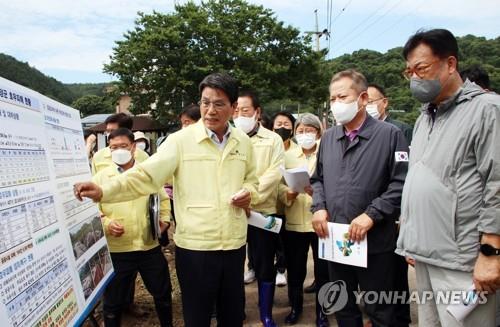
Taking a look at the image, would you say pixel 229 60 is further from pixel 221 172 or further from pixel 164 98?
pixel 221 172

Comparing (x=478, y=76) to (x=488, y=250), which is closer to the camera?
(x=488, y=250)

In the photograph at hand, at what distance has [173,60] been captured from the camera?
2614 cm

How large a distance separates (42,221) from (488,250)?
2.11 metres

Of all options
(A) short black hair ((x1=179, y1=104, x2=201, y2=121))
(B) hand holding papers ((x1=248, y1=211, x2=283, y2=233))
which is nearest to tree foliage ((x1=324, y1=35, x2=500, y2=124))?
(A) short black hair ((x1=179, y1=104, x2=201, y2=121))

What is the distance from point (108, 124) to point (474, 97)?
350 cm

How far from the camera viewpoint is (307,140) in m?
3.92

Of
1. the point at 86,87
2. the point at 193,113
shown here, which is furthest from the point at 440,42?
the point at 86,87

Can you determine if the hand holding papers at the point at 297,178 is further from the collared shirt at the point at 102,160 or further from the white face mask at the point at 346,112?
the collared shirt at the point at 102,160

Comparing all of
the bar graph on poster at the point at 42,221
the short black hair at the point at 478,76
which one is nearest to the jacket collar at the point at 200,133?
the bar graph on poster at the point at 42,221

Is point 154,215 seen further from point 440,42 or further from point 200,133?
point 440,42

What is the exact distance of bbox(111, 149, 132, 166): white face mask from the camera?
3189 millimetres

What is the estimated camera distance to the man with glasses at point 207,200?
242 cm

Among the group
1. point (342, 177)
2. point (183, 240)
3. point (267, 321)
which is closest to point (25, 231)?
point (183, 240)

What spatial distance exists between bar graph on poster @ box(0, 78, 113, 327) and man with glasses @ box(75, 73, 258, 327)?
49cm
